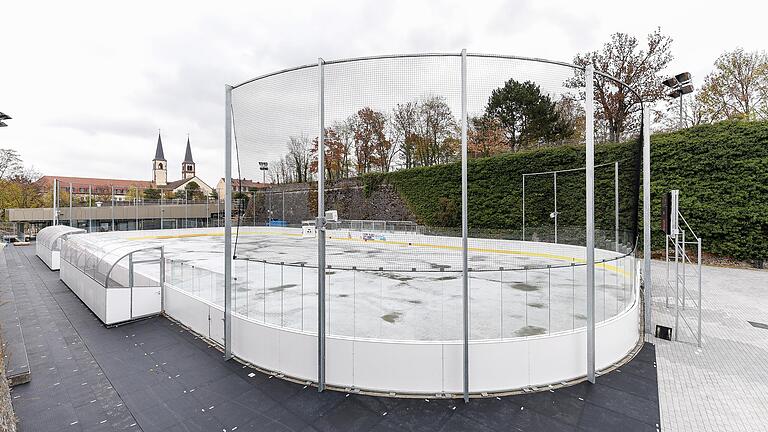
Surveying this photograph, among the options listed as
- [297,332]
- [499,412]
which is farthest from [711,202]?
[297,332]

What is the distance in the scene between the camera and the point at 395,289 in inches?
289

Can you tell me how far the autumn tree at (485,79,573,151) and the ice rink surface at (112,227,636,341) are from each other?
6.82 feet

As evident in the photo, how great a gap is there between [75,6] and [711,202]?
80.7 ft

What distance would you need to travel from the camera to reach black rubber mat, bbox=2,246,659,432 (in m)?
3.91

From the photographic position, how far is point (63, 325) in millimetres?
7668

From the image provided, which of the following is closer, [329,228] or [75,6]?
→ [329,228]

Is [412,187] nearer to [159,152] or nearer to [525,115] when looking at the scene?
[525,115]

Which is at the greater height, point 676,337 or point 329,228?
point 329,228

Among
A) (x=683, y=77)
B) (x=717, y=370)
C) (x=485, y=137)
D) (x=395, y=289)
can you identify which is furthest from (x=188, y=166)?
(x=717, y=370)

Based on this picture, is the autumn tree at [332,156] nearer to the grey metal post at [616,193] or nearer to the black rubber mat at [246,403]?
the black rubber mat at [246,403]

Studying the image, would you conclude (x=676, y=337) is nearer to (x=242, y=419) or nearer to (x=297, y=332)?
(x=297, y=332)

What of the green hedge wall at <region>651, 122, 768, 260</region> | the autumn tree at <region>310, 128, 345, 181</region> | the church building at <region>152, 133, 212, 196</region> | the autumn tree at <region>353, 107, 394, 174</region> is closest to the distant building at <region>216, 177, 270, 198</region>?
the autumn tree at <region>310, 128, 345, 181</region>

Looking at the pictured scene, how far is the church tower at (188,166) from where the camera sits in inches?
3866

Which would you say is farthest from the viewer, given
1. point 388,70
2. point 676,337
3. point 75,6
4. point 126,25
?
point 126,25
